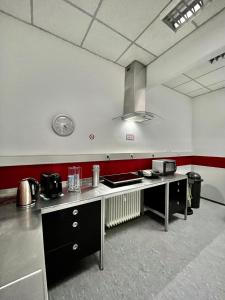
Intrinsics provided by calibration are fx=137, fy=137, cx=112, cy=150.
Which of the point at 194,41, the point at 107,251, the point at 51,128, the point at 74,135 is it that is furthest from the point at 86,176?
the point at 194,41

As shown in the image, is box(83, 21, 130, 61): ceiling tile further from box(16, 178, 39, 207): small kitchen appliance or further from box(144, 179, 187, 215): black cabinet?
box(144, 179, 187, 215): black cabinet

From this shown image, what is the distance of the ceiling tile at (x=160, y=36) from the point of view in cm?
164

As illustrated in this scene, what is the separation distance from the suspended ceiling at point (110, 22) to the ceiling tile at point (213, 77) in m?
1.23

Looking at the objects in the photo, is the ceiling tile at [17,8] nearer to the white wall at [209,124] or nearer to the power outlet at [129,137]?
the power outlet at [129,137]

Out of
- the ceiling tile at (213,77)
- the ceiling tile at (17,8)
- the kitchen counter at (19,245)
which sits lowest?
the kitchen counter at (19,245)

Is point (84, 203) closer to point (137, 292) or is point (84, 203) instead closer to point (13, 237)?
point (13, 237)

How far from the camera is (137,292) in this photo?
1.29m

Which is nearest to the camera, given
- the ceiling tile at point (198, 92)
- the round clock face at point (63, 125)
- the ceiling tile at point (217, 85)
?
the round clock face at point (63, 125)

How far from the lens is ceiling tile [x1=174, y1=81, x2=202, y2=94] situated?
3012mm

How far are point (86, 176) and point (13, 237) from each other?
126 cm

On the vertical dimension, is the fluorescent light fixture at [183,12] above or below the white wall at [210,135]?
above

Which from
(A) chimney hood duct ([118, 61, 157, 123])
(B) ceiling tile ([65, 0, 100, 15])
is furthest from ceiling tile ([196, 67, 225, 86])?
(B) ceiling tile ([65, 0, 100, 15])

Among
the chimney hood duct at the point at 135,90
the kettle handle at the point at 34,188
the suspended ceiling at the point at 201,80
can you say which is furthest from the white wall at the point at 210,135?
the kettle handle at the point at 34,188

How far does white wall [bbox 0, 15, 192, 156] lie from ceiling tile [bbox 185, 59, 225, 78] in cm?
135
